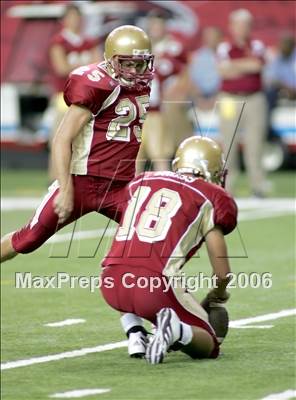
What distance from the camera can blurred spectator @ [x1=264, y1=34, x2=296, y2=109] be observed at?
16.4 m

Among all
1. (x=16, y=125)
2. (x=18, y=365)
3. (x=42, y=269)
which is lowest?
(x=16, y=125)

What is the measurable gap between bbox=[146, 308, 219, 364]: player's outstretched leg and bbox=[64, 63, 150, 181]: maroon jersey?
1.09 meters

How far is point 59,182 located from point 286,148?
34.6 feet

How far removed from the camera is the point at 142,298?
5844mm

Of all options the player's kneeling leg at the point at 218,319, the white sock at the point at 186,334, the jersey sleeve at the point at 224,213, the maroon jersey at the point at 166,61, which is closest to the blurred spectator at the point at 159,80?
the maroon jersey at the point at 166,61

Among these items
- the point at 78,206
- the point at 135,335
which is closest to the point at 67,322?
the point at 78,206

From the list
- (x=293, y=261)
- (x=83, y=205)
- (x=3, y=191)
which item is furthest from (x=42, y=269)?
(x=3, y=191)

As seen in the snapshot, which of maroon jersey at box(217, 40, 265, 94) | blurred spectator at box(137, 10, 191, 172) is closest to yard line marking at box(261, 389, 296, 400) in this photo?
blurred spectator at box(137, 10, 191, 172)

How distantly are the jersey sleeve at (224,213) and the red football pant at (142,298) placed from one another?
355 mm

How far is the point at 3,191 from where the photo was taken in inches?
566

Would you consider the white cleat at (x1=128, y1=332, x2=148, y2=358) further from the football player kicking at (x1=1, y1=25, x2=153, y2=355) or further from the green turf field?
the football player kicking at (x1=1, y1=25, x2=153, y2=355)

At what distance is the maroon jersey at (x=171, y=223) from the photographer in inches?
230

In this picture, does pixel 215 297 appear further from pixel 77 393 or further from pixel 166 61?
pixel 166 61

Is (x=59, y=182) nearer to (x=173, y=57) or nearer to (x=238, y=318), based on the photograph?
(x=238, y=318)
